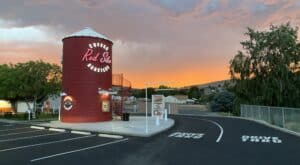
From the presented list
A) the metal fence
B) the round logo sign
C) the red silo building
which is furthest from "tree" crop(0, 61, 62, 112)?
the metal fence

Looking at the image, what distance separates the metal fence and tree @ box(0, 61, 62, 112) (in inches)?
1071

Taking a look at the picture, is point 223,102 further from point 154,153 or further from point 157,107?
point 154,153

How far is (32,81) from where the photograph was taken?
4750 centimetres

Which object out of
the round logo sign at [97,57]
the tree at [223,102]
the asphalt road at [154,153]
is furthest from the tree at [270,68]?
Answer: the asphalt road at [154,153]

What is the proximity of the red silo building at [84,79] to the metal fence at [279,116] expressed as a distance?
16.4 m

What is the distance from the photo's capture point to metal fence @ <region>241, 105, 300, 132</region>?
82.8 feet

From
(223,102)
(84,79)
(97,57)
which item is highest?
(97,57)

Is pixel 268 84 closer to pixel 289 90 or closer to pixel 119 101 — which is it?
pixel 289 90

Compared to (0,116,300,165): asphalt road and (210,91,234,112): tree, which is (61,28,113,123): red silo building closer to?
(0,116,300,165): asphalt road

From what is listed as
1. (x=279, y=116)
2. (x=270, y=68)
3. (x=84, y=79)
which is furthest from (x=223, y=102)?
(x=84, y=79)

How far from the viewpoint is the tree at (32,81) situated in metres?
47.1

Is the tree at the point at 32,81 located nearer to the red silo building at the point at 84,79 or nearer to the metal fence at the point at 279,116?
the red silo building at the point at 84,79

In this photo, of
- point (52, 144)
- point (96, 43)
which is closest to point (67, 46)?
point (96, 43)

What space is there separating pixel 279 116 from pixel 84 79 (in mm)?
18518
